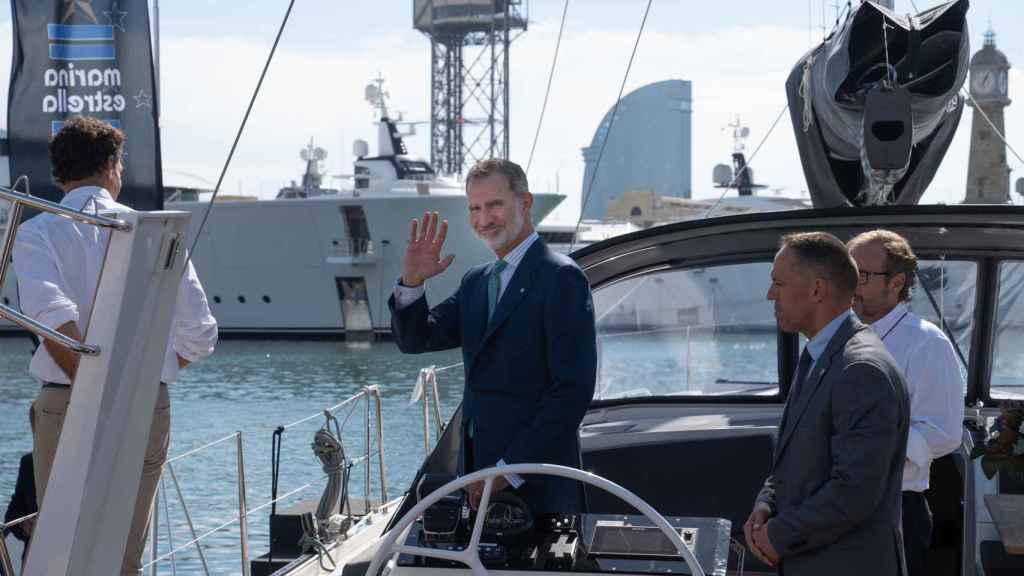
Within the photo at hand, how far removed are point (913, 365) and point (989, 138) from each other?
6841 centimetres

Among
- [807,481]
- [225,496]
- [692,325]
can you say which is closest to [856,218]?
[692,325]

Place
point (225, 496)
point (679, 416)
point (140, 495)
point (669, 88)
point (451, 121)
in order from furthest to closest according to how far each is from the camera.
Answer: point (669, 88) → point (451, 121) → point (225, 496) → point (679, 416) → point (140, 495)

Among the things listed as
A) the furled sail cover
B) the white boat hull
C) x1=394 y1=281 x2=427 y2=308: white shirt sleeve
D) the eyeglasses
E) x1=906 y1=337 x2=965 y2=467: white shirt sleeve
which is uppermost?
the furled sail cover

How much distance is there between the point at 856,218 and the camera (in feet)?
17.9

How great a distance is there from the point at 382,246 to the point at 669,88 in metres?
39.2

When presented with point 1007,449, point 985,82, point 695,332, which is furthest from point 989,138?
point 1007,449

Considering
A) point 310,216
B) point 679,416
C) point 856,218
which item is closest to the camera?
point 856,218

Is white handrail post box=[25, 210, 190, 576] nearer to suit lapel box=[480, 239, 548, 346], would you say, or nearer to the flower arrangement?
suit lapel box=[480, 239, 548, 346]

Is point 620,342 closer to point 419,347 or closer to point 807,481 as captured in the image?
point 419,347

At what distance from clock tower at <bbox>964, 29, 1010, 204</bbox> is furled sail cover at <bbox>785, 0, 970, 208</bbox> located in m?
62.8

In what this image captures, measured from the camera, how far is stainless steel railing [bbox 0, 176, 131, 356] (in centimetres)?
273

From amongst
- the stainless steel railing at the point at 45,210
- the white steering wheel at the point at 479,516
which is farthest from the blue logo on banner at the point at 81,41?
the white steering wheel at the point at 479,516

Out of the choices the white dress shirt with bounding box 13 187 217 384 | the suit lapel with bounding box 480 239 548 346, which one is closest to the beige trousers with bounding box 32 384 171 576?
the white dress shirt with bounding box 13 187 217 384

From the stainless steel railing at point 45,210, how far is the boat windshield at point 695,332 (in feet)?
10.7
